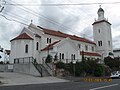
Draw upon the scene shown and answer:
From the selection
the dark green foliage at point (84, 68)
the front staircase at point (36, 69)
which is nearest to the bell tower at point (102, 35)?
the dark green foliage at point (84, 68)

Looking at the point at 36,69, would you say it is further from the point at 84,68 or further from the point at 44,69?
the point at 84,68

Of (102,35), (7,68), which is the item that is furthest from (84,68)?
(102,35)

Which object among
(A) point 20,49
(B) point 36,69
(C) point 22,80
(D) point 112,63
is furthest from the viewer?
(D) point 112,63

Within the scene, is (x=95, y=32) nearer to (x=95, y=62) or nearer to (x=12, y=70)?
(x=95, y=62)

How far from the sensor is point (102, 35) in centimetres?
7506

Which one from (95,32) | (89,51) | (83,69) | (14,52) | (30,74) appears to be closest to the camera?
(30,74)

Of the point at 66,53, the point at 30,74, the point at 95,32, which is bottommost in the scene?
the point at 30,74

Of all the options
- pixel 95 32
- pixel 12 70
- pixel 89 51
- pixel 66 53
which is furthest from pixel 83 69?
pixel 95 32

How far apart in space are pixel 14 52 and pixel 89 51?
28723mm

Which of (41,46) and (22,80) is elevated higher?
(41,46)

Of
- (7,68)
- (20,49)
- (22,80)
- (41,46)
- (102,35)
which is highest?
(102,35)

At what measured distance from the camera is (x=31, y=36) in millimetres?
54344

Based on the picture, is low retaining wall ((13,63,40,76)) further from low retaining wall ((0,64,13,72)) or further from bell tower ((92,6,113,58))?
bell tower ((92,6,113,58))

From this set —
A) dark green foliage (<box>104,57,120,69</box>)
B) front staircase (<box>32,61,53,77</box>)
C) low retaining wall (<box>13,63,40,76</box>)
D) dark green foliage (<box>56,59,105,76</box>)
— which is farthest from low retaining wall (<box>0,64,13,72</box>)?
dark green foliage (<box>104,57,120,69</box>)
